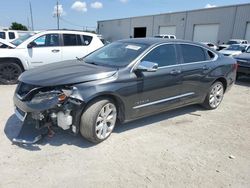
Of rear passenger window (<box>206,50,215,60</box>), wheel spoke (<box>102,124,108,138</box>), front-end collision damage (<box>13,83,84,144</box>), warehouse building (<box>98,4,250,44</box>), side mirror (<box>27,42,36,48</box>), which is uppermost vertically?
warehouse building (<box>98,4,250,44</box>)

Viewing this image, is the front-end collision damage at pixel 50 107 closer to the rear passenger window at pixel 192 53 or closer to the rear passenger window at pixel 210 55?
the rear passenger window at pixel 192 53

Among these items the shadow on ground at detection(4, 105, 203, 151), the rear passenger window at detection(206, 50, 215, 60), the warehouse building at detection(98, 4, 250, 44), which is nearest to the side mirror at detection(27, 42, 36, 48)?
the shadow on ground at detection(4, 105, 203, 151)

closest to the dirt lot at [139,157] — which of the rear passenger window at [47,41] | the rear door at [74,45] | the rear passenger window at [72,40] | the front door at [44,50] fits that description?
the front door at [44,50]

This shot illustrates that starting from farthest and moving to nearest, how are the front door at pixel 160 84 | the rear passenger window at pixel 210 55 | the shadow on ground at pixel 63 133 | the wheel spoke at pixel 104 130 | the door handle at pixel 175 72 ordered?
Answer: the rear passenger window at pixel 210 55, the door handle at pixel 175 72, the front door at pixel 160 84, the wheel spoke at pixel 104 130, the shadow on ground at pixel 63 133

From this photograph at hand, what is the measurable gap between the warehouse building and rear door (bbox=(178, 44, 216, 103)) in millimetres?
24809

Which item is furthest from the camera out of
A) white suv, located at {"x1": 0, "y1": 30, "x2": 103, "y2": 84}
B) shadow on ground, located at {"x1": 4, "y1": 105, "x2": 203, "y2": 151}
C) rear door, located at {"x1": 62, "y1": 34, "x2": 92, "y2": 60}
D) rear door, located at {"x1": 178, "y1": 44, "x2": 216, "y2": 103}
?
rear door, located at {"x1": 62, "y1": 34, "x2": 92, "y2": 60}

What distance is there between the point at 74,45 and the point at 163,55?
4.60 meters

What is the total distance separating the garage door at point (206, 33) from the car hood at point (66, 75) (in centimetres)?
2930

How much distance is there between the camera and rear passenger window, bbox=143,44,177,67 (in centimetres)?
433

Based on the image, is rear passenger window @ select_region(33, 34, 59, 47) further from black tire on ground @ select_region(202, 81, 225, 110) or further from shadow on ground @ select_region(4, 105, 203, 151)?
black tire on ground @ select_region(202, 81, 225, 110)

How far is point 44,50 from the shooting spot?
7691mm

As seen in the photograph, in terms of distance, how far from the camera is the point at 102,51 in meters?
4.94

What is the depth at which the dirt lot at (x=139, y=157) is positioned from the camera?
9.75ft

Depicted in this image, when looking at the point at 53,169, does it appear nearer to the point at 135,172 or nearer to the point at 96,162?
the point at 96,162
